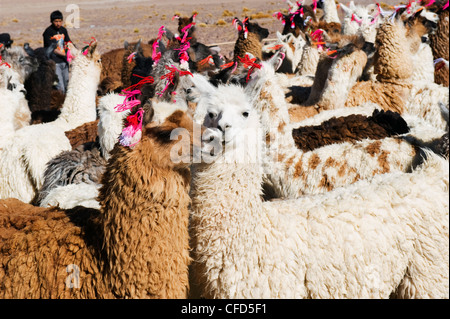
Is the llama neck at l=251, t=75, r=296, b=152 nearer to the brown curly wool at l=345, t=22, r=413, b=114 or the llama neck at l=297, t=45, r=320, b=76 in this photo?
the brown curly wool at l=345, t=22, r=413, b=114

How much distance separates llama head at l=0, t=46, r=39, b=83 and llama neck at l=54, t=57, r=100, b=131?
171cm

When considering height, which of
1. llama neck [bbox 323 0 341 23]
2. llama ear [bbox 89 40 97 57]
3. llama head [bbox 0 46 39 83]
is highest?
llama neck [bbox 323 0 341 23]

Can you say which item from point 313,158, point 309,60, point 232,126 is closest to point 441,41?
point 309,60

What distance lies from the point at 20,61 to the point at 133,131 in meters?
5.36

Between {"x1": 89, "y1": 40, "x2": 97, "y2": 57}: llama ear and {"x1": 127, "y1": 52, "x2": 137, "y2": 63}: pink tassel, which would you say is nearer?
{"x1": 89, "y1": 40, "x2": 97, "y2": 57}: llama ear

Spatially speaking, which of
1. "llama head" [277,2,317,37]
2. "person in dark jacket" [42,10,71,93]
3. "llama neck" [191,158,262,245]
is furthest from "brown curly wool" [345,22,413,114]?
"person in dark jacket" [42,10,71,93]

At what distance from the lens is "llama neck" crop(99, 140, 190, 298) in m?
2.32

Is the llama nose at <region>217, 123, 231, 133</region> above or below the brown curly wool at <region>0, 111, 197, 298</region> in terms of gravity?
above

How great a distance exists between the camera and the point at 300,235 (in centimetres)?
275

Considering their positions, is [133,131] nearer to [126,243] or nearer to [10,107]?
[126,243]

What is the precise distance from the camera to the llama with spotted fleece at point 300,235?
2.60 metres

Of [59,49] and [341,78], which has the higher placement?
[341,78]
